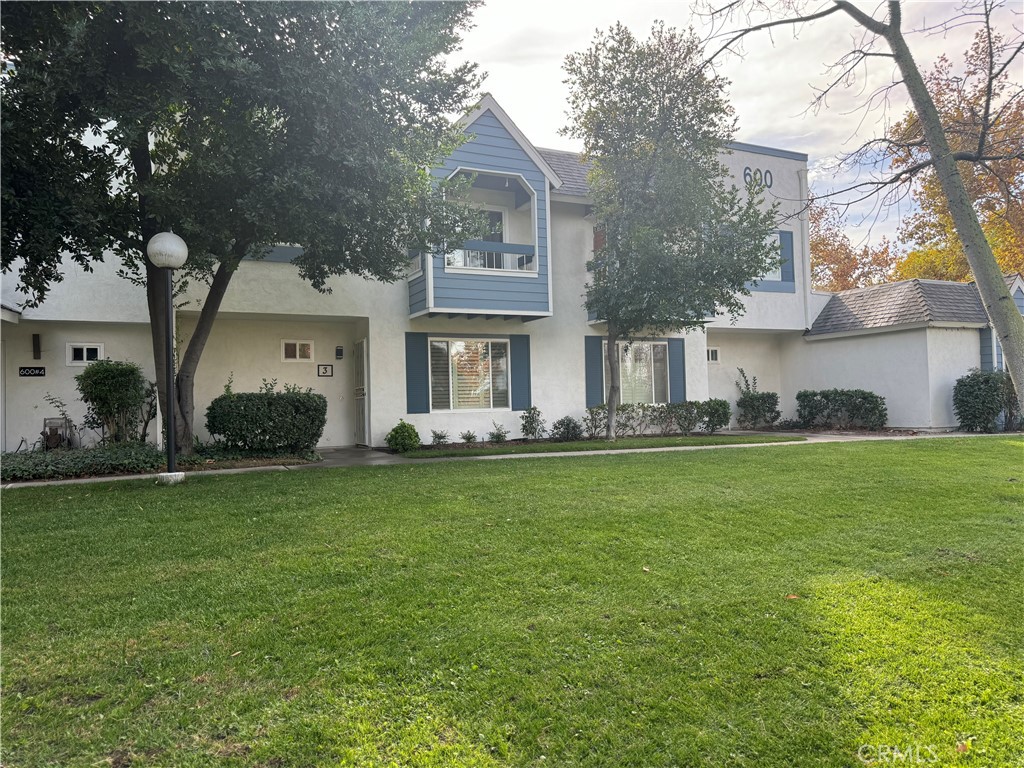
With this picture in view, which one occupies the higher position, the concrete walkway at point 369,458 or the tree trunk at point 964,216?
the tree trunk at point 964,216

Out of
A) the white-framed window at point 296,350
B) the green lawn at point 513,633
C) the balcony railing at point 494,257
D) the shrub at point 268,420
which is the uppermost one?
the balcony railing at point 494,257

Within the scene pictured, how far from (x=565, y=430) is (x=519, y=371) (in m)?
1.73

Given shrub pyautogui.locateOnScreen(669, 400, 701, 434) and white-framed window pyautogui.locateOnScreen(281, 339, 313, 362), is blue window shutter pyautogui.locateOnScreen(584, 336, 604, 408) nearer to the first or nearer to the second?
shrub pyautogui.locateOnScreen(669, 400, 701, 434)

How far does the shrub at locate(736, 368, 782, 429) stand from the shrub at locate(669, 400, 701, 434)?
281cm

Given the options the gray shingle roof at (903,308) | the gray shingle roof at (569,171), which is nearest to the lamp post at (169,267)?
the gray shingle roof at (569,171)

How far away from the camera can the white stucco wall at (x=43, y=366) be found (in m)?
10.4

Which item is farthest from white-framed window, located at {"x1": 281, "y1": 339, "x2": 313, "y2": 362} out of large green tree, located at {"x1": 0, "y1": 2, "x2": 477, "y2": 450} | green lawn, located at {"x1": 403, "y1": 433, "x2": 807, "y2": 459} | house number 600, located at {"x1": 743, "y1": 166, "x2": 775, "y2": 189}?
house number 600, located at {"x1": 743, "y1": 166, "x2": 775, "y2": 189}

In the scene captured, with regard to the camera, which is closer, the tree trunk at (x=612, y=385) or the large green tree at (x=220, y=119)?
the large green tree at (x=220, y=119)

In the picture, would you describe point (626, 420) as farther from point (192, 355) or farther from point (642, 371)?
point (192, 355)

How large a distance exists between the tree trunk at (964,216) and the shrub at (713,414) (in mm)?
11399

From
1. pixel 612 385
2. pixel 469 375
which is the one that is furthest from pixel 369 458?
pixel 612 385

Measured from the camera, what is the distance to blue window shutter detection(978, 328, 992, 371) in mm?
15156

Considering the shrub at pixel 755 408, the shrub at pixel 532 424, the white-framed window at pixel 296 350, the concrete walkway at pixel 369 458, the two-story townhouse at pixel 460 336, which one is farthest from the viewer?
the shrub at pixel 755 408

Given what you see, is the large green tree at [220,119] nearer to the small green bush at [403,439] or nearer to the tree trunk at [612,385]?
the small green bush at [403,439]
